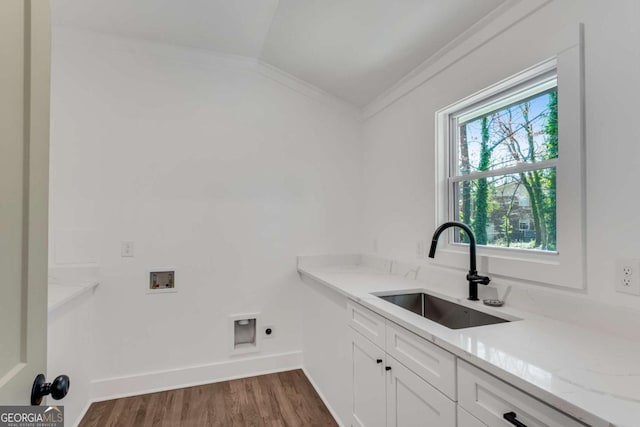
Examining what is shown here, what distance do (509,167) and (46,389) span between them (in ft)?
6.55

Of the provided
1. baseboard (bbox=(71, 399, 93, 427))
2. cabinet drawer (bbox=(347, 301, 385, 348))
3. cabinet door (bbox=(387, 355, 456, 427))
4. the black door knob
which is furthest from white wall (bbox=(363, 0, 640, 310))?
baseboard (bbox=(71, 399, 93, 427))

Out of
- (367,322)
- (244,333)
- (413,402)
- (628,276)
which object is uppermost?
(628,276)

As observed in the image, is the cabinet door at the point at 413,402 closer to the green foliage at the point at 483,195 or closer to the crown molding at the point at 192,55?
the green foliage at the point at 483,195

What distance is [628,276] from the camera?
1150 millimetres

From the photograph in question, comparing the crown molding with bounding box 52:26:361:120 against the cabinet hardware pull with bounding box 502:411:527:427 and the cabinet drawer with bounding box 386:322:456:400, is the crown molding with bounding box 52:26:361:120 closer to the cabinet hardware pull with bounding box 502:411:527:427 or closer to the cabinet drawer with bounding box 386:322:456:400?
the cabinet drawer with bounding box 386:322:456:400

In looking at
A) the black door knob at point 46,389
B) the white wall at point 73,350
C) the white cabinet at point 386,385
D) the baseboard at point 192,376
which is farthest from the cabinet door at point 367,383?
the white wall at point 73,350

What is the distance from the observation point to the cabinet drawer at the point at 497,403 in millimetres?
821

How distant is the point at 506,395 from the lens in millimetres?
925

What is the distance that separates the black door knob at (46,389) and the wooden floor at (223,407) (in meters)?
1.62

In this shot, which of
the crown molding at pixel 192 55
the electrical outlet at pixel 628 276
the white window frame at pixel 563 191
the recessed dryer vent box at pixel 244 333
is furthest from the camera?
the recessed dryer vent box at pixel 244 333

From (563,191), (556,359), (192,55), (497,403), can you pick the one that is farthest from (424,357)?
(192,55)

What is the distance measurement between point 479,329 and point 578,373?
38 cm

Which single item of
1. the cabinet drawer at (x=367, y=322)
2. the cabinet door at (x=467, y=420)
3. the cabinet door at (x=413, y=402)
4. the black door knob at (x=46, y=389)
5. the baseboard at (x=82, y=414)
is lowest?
the baseboard at (x=82, y=414)

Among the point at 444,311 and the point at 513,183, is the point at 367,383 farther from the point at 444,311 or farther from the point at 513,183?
the point at 513,183
